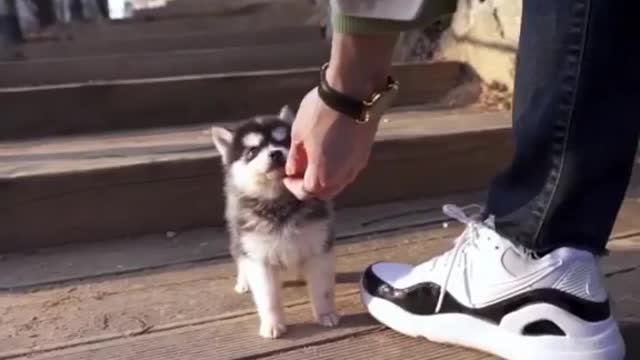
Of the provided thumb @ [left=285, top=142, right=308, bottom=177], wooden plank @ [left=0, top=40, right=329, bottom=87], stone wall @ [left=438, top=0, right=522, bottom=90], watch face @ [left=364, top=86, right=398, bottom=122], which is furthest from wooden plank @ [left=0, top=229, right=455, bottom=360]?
wooden plank @ [left=0, top=40, right=329, bottom=87]

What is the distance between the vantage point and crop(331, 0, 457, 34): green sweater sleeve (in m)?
0.99

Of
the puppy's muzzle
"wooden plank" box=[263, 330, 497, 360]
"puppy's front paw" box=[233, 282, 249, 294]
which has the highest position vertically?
the puppy's muzzle

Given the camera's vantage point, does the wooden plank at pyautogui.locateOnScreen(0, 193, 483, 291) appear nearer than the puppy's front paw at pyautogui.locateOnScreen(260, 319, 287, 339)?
No

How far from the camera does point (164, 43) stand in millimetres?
3551

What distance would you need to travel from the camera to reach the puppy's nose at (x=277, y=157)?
1.58 m

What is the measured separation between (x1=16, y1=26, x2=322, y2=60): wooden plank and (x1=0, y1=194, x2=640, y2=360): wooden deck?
5.10 ft

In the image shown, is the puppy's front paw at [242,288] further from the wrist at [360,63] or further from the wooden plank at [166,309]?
the wrist at [360,63]

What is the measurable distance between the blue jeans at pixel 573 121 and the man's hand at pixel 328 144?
244 millimetres

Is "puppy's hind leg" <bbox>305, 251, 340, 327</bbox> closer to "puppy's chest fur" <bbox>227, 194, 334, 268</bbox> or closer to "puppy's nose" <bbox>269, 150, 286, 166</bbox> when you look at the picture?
"puppy's chest fur" <bbox>227, 194, 334, 268</bbox>

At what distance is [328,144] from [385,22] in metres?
0.16

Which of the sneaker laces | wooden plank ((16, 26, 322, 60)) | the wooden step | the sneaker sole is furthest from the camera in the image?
wooden plank ((16, 26, 322, 60))

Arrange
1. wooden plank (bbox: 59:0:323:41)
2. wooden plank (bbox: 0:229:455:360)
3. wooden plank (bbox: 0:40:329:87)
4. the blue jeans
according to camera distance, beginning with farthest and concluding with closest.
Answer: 1. wooden plank (bbox: 59:0:323:41)
2. wooden plank (bbox: 0:40:329:87)
3. wooden plank (bbox: 0:229:455:360)
4. the blue jeans

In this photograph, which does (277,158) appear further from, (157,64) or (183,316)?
(157,64)

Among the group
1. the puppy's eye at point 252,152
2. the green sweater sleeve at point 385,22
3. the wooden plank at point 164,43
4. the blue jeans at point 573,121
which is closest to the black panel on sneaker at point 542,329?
the blue jeans at point 573,121
